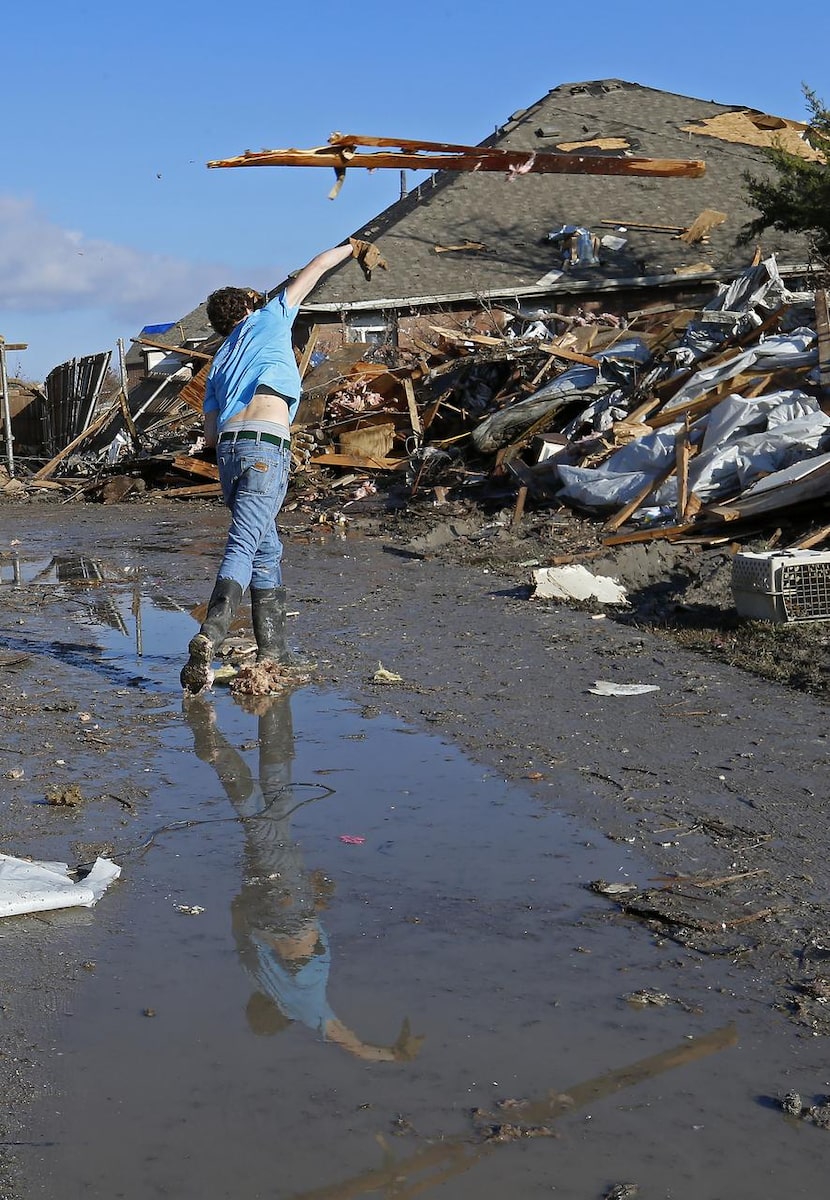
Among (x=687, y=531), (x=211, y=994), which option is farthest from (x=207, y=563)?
(x=211, y=994)

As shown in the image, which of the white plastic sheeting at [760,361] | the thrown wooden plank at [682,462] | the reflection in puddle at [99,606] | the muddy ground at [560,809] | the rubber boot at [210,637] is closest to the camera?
the muddy ground at [560,809]

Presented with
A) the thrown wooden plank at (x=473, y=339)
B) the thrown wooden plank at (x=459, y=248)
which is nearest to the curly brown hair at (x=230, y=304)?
the thrown wooden plank at (x=473, y=339)

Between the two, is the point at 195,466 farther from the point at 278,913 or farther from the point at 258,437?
the point at 278,913

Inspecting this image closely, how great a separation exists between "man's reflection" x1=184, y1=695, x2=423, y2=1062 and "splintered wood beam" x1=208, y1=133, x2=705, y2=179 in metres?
3.01

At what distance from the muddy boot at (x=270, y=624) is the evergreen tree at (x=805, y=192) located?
19.1 m

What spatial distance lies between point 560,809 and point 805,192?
72.7ft

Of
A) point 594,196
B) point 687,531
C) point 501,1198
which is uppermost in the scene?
point 594,196

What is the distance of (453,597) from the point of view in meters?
9.45

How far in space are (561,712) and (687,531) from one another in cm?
459

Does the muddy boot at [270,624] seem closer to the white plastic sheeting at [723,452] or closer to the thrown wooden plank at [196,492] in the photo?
the white plastic sheeting at [723,452]

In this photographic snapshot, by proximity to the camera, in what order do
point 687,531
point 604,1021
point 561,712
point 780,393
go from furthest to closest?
point 780,393, point 687,531, point 561,712, point 604,1021

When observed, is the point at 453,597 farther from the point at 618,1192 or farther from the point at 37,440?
the point at 37,440

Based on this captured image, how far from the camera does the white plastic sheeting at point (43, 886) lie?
3688 mm

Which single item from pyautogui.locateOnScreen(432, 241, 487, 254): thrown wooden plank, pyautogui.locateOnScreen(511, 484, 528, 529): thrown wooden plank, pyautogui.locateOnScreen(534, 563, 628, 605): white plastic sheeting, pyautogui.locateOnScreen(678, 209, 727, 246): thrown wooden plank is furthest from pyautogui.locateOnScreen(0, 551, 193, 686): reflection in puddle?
pyautogui.locateOnScreen(678, 209, 727, 246): thrown wooden plank
